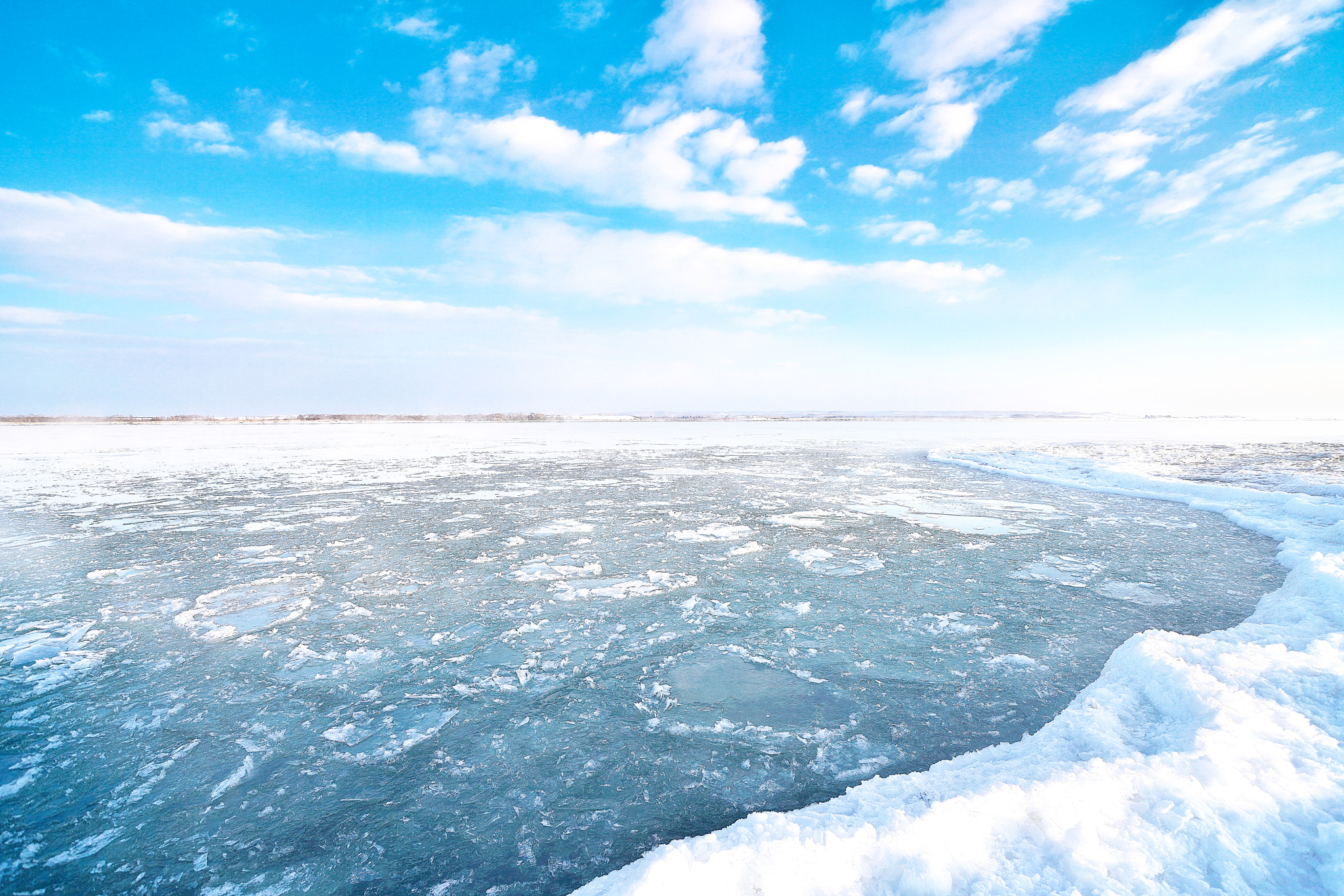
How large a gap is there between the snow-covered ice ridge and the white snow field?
0.01 m

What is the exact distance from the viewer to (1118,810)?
205 centimetres

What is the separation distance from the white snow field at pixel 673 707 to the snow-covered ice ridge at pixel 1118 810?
Answer: 0.5 inches

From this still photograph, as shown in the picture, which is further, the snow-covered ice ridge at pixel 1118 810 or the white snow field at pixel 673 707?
the white snow field at pixel 673 707

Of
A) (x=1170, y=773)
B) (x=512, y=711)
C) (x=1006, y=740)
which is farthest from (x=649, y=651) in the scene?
(x=1170, y=773)

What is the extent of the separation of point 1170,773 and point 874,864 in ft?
4.43

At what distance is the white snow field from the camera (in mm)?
2002

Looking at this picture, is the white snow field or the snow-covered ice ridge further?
the white snow field

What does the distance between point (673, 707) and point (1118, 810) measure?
2.05m

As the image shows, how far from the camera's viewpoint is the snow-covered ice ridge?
69.9 inches

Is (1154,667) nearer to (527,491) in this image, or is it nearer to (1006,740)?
(1006,740)

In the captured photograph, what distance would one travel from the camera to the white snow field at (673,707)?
2002 mm

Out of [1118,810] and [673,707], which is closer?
[1118,810]

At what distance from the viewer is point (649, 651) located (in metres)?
3.99

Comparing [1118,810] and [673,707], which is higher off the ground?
[1118,810]
